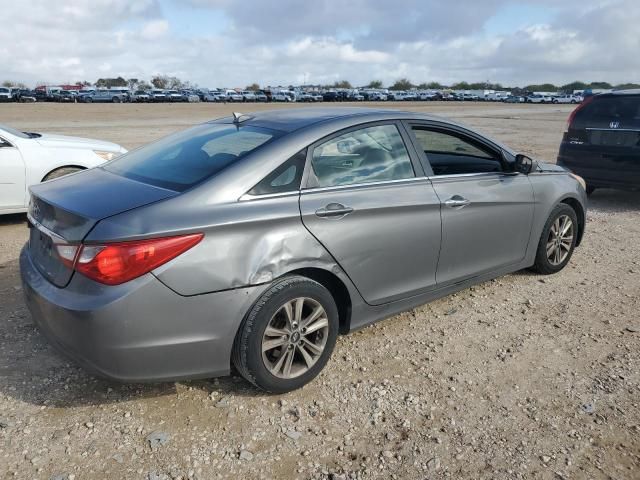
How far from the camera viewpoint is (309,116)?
12.6ft

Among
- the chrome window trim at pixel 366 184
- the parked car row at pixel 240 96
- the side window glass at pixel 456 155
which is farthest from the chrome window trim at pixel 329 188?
the parked car row at pixel 240 96

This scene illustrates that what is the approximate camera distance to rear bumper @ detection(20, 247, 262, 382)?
2.76 metres

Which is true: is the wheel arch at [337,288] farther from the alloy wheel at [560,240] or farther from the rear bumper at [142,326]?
the alloy wheel at [560,240]

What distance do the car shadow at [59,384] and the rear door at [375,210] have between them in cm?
105

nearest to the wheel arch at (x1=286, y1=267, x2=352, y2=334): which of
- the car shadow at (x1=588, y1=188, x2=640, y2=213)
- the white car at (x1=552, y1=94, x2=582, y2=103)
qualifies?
the car shadow at (x1=588, y1=188, x2=640, y2=213)

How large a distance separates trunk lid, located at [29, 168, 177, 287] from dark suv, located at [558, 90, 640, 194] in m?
7.00

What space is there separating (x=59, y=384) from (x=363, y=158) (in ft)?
7.83

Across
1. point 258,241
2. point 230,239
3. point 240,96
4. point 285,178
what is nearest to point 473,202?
point 285,178

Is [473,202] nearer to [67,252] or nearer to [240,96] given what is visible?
[67,252]

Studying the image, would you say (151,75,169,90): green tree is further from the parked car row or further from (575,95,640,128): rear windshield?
(575,95,640,128): rear windshield

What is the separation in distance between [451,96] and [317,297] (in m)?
92.8

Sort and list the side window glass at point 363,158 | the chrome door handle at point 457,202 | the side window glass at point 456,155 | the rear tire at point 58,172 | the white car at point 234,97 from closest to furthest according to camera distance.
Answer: the side window glass at point 363,158 → the chrome door handle at point 457,202 → the side window glass at point 456,155 → the rear tire at point 58,172 → the white car at point 234,97

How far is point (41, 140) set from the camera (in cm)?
710

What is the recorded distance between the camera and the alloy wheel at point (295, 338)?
3.22 metres
